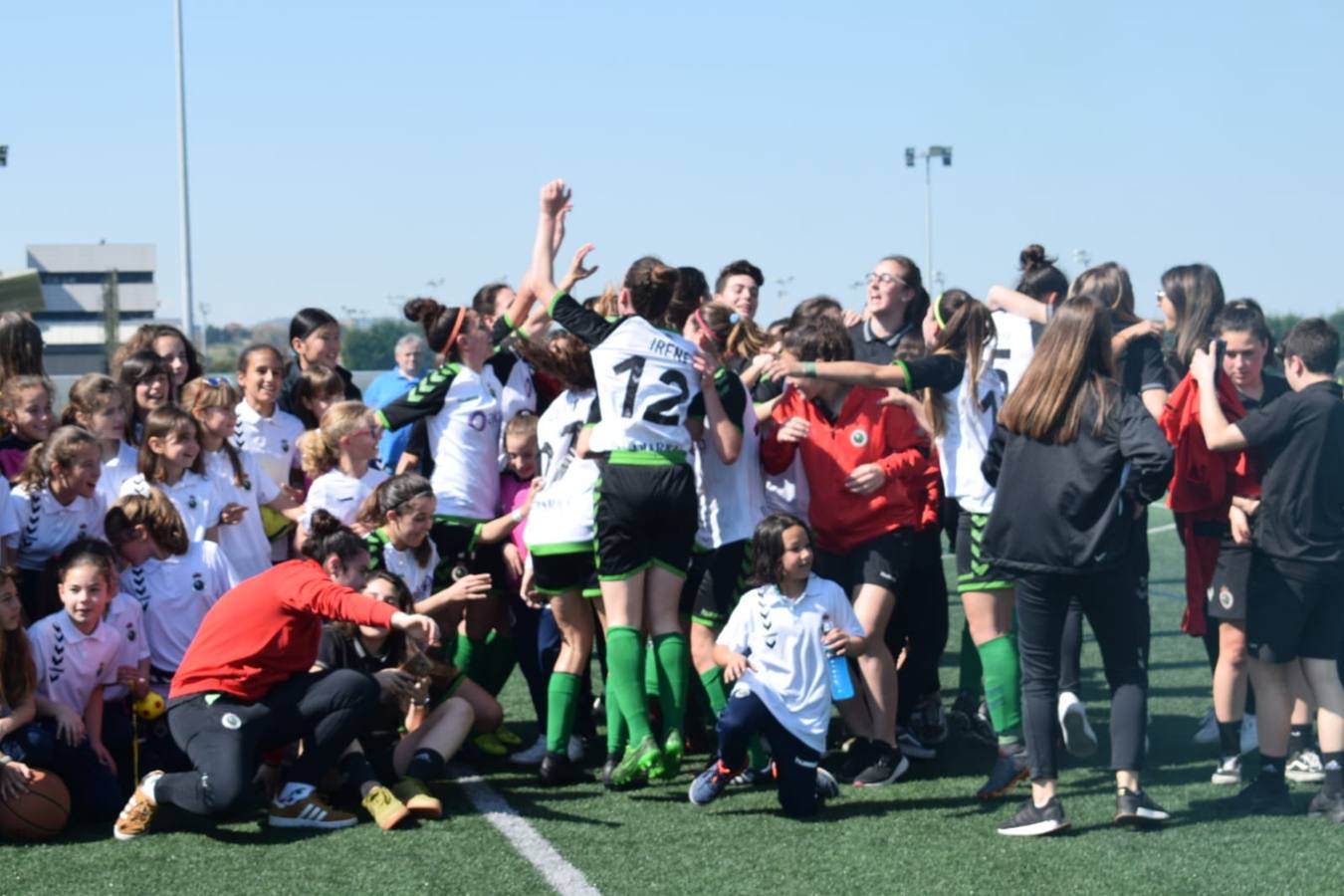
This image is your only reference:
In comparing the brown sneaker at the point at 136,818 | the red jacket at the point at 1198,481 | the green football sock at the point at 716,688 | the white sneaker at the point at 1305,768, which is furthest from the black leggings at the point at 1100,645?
the brown sneaker at the point at 136,818

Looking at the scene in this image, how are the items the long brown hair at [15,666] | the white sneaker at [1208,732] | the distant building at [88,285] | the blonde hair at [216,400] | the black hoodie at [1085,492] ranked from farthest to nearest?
1. the distant building at [88,285]
2. the white sneaker at [1208,732]
3. the blonde hair at [216,400]
4. the long brown hair at [15,666]
5. the black hoodie at [1085,492]

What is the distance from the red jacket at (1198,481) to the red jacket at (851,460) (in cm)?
103

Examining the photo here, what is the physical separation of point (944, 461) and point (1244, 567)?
1308 mm

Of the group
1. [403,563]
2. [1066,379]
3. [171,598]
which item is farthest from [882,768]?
[171,598]

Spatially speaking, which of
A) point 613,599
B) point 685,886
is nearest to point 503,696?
point 613,599

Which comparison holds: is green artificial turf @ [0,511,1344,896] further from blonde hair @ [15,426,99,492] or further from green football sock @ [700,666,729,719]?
blonde hair @ [15,426,99,492]

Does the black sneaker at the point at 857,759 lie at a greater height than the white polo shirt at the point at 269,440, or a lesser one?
lesser

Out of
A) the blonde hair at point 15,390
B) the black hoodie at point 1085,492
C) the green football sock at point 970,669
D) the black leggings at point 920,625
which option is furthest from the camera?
the green football sock at point 970,669

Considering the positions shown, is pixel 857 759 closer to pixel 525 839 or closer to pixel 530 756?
pixel 530 756

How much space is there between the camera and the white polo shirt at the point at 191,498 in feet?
21.5

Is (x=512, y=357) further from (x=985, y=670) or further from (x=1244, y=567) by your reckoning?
(x=1244, y=567)

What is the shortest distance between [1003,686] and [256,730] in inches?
111

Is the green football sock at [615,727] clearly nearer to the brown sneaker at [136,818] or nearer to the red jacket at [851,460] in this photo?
the red jacket at [851,460]

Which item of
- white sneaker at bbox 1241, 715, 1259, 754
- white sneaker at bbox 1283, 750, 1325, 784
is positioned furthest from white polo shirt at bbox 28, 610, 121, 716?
white sneaker at bbox 1241, 715, 1259, 754
